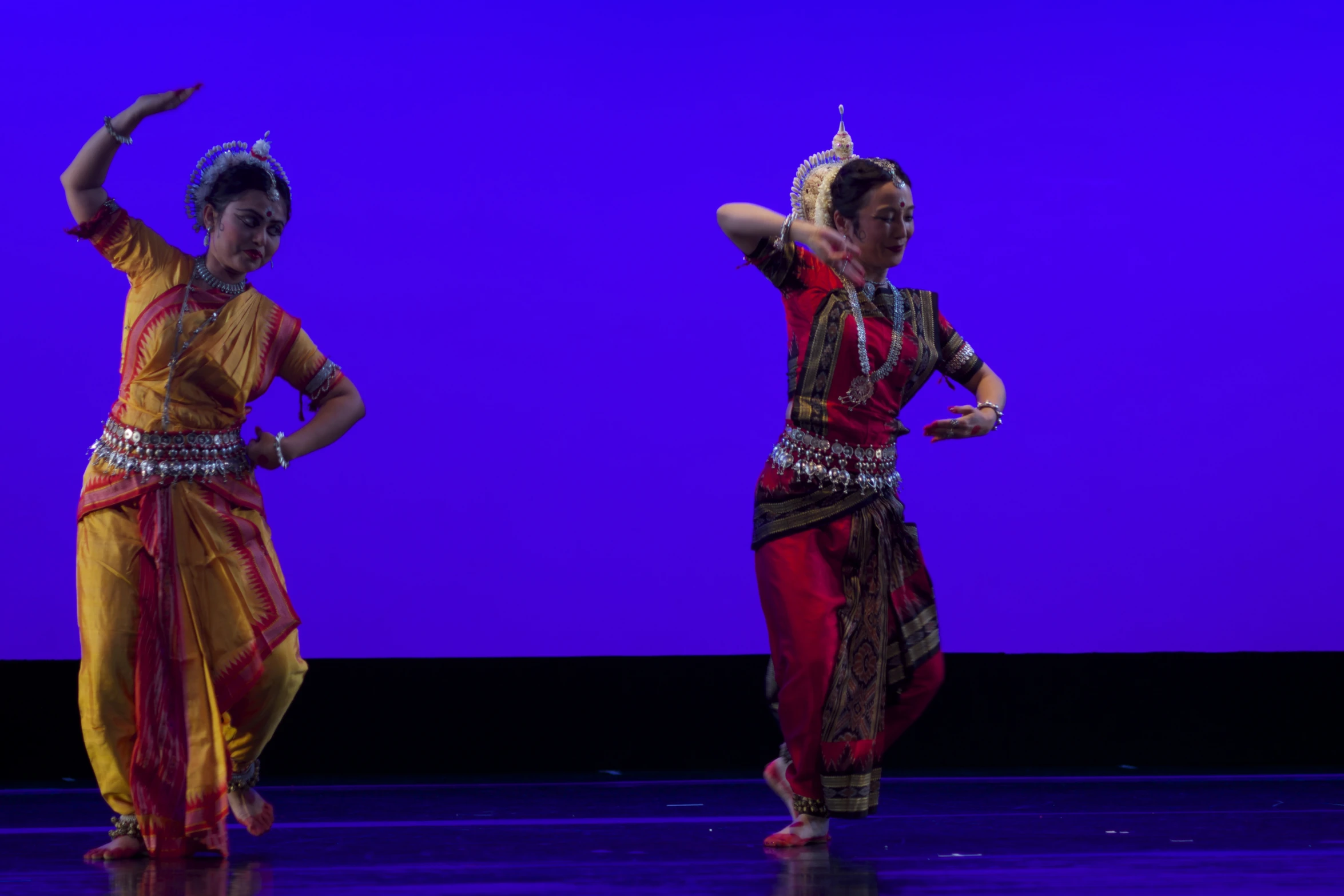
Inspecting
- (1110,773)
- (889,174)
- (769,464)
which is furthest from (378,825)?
(1110,773)

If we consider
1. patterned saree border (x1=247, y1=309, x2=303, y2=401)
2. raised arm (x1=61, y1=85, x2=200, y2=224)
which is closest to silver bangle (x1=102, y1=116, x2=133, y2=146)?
raised arm (x1=61, y1=85, x2=200, y2=224)

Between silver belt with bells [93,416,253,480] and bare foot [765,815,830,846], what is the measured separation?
104 cm

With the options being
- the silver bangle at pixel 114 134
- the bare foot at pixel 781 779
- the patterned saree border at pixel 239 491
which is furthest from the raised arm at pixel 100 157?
the bare foot at pixel 781 779

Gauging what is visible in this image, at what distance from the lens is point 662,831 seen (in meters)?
2.59

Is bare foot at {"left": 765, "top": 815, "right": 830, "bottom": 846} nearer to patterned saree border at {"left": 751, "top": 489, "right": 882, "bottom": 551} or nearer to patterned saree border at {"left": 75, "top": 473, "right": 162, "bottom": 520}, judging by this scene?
patterned saree border at {"left": 751, "top": 489, "right": 882, "bottom": 551}

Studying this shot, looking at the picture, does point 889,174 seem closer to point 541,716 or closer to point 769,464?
point 769,464

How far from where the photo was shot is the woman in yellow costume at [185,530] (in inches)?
92.5

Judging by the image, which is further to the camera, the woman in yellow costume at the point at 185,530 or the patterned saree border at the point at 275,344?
the patterned saree border at the point at 275,344

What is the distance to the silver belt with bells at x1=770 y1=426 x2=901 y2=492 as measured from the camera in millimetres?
2541

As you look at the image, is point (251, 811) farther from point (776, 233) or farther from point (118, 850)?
point (776, 233)

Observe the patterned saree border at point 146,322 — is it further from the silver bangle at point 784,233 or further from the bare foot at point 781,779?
the bare foot at point 781,779

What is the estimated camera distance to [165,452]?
2430 mm

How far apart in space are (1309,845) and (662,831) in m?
1.02

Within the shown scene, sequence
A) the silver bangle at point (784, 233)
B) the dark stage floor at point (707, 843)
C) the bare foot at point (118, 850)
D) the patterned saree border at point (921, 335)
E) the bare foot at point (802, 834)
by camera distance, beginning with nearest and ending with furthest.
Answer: the dark stage floor at point (707, 843)
the bare foot at point (118, 850)
the bare foot at point (802, 834)
the silver bangle at point (784, 233)
the patterned saree border at point (921, 335)
